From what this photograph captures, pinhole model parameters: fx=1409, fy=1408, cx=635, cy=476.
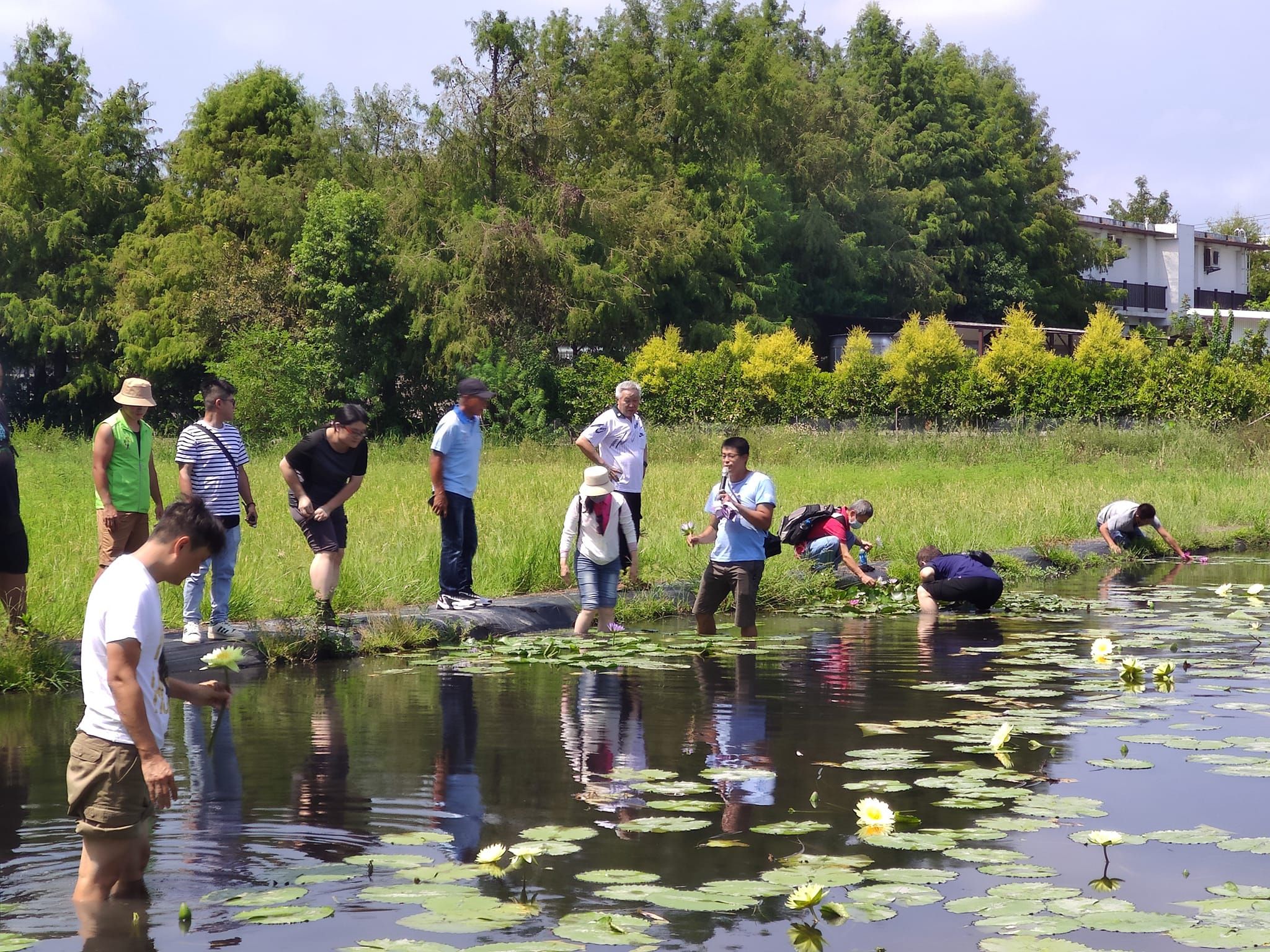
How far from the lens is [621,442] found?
1280 cm

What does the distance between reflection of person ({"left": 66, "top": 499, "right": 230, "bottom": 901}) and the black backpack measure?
1074cm

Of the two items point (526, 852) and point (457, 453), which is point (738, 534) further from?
point (526, 852)

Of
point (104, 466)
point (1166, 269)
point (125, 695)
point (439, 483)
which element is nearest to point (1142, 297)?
point (1166, 269)

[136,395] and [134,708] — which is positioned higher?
[136,395]

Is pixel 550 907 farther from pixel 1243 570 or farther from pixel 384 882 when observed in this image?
pixel 1243 570

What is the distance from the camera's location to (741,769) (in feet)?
23.4

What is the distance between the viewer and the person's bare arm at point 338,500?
10812mm

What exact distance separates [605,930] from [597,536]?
20.9ft

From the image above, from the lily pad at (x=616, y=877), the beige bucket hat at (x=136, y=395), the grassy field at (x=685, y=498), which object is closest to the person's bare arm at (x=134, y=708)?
the lily pad at (x=616, y=877)

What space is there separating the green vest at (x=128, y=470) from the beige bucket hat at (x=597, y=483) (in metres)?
3.17

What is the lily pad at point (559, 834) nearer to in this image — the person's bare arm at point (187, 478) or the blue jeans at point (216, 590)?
the blue jeans at point (216, 590)

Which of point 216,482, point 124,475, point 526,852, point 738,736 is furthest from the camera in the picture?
point 216,482

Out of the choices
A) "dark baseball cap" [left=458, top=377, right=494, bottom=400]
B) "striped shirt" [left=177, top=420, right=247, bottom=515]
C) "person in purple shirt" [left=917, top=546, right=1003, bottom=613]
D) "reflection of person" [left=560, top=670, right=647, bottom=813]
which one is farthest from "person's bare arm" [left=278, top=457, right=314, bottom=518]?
"person in purple shirt" [left=917, top=546, right=1003, bottom=613]

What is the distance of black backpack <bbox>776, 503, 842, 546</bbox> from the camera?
15.2 m
